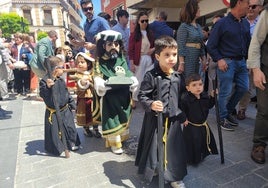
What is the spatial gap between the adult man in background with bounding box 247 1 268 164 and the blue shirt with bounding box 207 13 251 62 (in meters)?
0.89

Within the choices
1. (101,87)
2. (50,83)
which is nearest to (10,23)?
(50,83)

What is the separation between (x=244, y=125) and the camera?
409 centimetres

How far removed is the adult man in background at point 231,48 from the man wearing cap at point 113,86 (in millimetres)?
1372

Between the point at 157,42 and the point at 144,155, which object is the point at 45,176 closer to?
the point at 144,155

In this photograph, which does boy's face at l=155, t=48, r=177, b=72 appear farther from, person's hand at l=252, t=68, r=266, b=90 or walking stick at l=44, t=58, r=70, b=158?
walking stick at l=44, t=58, r=70, b=158

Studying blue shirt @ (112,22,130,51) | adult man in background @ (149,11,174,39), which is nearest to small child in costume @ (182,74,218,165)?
adult man in background @ (149,11,174,39)

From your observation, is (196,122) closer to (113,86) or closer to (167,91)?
(167,91)

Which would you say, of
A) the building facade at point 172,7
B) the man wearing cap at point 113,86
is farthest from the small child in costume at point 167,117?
the building facade at point 172,7

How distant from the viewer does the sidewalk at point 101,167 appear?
8.58 ft

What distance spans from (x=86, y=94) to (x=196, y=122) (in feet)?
5.72

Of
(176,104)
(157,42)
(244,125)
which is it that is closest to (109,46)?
(157,42)

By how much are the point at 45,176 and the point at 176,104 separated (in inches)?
67.8

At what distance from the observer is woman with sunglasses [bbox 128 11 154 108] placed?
503 cm

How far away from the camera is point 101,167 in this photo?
302 centimetres
